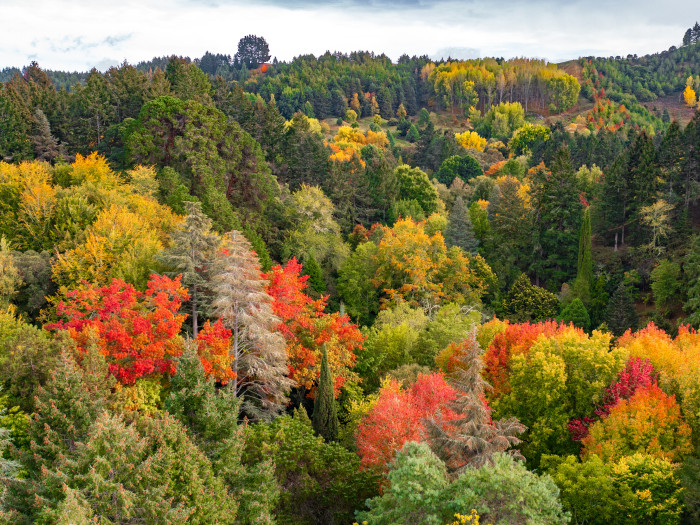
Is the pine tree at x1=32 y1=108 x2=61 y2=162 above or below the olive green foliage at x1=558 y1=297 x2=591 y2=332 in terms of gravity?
above

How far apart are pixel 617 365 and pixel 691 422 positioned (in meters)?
5.18

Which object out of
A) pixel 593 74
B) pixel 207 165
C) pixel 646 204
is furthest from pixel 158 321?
pixel 593 74

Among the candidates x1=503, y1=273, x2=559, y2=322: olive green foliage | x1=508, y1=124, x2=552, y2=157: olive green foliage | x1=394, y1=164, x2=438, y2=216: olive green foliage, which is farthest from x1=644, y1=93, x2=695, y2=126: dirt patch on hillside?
x1=503, y1=273, x2=559, y2=322: olive green foliage

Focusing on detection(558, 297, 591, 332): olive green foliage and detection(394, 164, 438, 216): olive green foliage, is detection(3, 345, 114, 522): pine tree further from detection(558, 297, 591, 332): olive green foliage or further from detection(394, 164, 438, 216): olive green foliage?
detection(394, 164, 438, 216): olive green foliage

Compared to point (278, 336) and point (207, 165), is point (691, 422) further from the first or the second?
point (207, 165)

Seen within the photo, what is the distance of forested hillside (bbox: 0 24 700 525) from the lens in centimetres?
2183

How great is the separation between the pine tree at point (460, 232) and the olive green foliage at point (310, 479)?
4471 cm

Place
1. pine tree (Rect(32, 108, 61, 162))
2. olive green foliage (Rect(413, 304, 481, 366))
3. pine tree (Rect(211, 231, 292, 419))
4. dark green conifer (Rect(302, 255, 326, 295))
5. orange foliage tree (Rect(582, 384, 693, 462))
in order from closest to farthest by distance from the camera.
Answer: orange foliage tree (Rect(582, 384, 693, 462)) → pine tree (Rect(211, 231, 292, 419)) → olive green foliage (Rect(413, 304, 481, 366)) → dark green conifer (Rect(302, 255, 326, 295)) → pine tree (Rect(32, 108, 61, 162))

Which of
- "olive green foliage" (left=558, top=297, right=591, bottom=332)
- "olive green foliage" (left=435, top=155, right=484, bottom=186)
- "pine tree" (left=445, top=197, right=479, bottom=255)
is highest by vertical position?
"olive green foliage" (left=435, top=155, right=484, bottom=186)

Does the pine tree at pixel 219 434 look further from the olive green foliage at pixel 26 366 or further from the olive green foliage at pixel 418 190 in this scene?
the olive green foliage at pixel 418 190

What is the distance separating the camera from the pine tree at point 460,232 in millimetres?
69000

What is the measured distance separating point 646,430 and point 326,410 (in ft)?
60.9

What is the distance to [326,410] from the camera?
114ft

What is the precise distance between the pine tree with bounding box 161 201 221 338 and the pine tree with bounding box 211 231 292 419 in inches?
66.4
